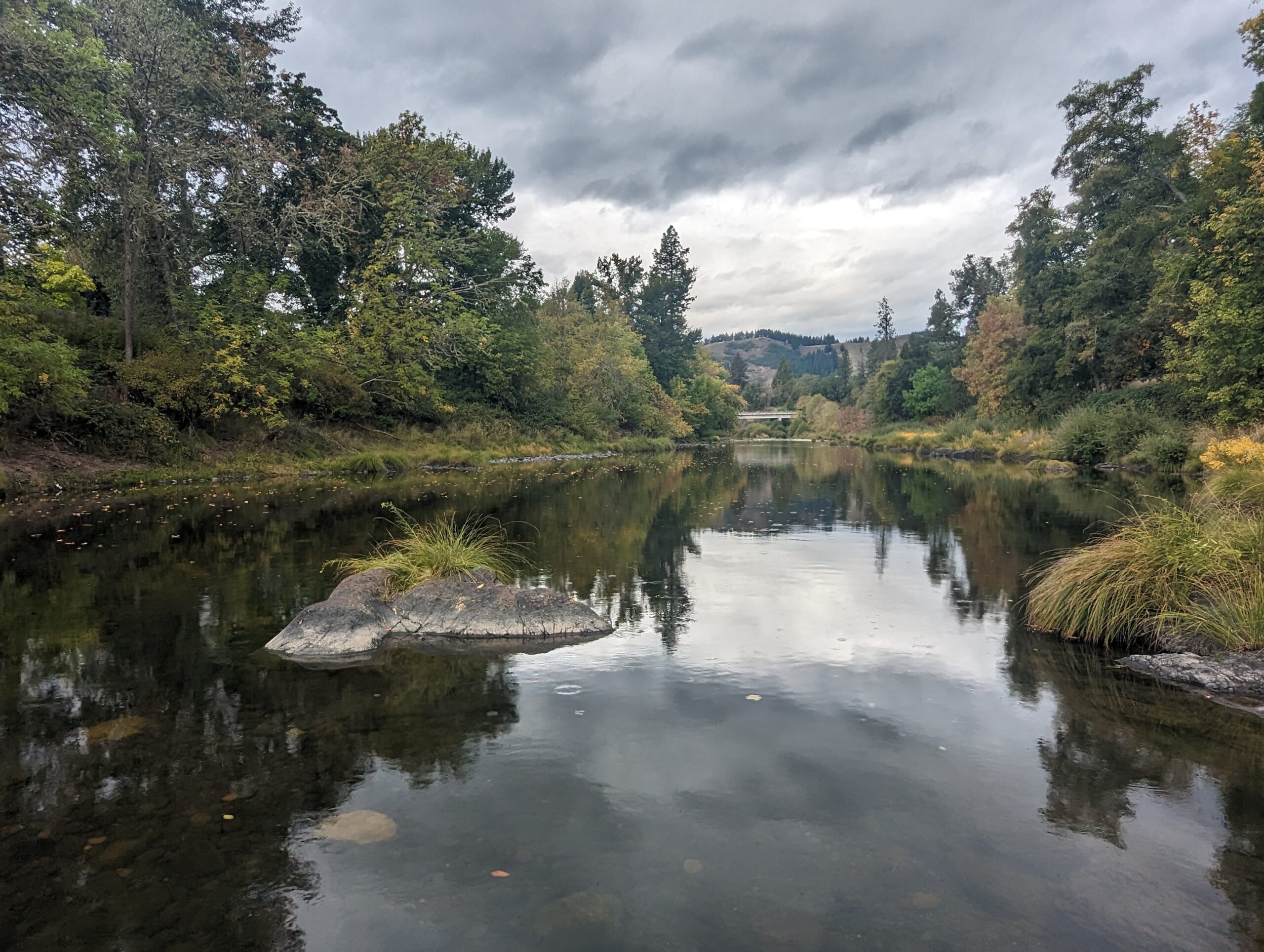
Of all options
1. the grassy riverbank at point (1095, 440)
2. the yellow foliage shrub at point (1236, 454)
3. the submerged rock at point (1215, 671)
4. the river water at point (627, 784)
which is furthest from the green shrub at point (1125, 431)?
the submerged rock at point (1215, 671)

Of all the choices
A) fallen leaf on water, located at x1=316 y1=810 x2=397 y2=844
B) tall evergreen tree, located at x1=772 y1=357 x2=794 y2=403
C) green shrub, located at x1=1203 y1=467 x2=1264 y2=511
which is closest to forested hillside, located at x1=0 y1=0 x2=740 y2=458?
fallen leaf on water, located at x1=316 y1=810 x2=397 y2=844

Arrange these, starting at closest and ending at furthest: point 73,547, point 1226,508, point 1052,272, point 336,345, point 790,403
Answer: point 1226,508, point 73,547, point 336,345, point 1052,272, point 790,403

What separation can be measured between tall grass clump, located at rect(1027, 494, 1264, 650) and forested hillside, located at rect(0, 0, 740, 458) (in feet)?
67.2

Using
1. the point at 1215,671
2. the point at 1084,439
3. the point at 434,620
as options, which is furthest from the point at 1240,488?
the point at 1084,439

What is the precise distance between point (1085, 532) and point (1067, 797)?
35.2ft

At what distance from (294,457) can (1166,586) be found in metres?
25.7

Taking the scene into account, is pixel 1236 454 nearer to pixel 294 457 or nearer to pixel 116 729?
pixel 116 729

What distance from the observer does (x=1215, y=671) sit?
20.4 ft

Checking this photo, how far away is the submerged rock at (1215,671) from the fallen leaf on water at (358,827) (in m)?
6.65

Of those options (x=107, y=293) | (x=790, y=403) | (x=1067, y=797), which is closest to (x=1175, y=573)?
(x=1067, y=797)

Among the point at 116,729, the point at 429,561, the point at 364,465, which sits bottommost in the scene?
the point at 116,729

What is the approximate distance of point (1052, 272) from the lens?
44938 millimetres

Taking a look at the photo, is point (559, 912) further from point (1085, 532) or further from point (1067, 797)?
point (1085, 532)

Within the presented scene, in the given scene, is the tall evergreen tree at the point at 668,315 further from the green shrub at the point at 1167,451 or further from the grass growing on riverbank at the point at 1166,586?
the grass growing on riverbank at the point at 1166,586
